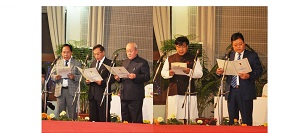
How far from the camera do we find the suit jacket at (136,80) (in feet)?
24.9

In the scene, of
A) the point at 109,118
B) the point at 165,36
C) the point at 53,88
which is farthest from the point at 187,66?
the point at 53,88

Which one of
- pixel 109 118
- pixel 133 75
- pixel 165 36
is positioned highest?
pixel 165 36

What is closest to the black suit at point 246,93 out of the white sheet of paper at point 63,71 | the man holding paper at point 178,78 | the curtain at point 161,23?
the man holding paper at point 178,78

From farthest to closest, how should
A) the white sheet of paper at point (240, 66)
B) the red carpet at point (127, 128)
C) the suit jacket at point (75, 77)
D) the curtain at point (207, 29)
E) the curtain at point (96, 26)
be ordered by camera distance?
the suit jacket at point (75, 77) → the curtain at point (96, 26) → the curtain at point (207, 29) → the white sheet of paper at point (240, 66) → the red carpet at point (127, 128)

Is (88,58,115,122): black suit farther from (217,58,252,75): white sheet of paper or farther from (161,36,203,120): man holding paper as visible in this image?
(217,58,252,75): white sheet of paper

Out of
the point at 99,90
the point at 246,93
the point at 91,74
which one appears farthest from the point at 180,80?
the point at 91,74

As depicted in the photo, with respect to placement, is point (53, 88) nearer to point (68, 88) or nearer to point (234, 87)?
point (68, 88)

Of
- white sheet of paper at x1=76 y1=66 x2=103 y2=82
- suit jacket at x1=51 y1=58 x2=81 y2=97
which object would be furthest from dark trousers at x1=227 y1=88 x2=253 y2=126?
suit jacket at x1=51 y1=58 x2=81 y2=97

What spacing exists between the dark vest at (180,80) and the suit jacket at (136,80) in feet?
1.03

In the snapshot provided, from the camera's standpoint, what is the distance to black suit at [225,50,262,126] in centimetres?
738

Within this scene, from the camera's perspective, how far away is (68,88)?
25.9 ft

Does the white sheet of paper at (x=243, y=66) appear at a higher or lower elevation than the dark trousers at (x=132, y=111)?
higher

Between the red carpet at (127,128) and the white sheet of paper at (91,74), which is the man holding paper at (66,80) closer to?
the white sheet of paper at (91,74)

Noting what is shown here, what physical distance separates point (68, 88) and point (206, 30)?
1923mm
